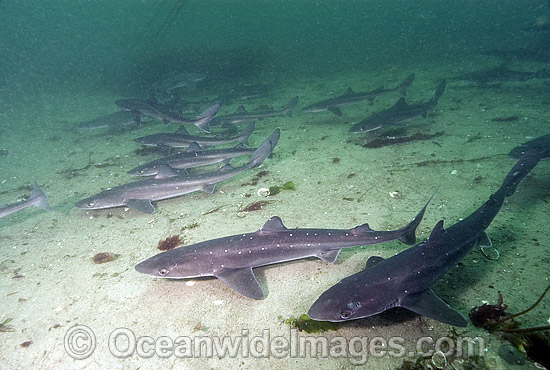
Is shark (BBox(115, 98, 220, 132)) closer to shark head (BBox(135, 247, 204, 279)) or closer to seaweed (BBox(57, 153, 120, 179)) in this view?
seaweed (BBox(57, 153, 120, 179))

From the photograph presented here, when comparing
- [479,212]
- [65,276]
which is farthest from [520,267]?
[65,276]

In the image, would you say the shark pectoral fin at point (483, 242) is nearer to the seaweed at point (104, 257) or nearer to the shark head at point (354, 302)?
the shark head at point (354, 302)

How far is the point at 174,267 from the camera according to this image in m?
4.16

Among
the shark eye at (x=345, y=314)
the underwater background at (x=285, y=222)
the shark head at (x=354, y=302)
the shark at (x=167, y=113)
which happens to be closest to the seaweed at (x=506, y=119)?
the underwater background at (x=285, y=222)

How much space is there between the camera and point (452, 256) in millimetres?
3641

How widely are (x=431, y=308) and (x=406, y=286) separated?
333 mm

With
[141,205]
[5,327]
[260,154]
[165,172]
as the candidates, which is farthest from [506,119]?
[5,327]

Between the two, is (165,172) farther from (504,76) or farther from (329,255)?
(504,76)

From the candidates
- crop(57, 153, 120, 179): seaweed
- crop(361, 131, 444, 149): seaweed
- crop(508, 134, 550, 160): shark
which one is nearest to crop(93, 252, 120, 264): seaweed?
crop(57, 153, 120, 179): seaweed

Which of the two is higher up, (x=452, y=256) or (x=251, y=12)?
(x=251, y=12)

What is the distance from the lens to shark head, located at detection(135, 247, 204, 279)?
13.6 feet

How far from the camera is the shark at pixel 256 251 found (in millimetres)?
4121

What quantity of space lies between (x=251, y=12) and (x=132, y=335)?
210 metres

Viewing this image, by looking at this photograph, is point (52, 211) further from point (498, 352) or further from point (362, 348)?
point (498, 352)
